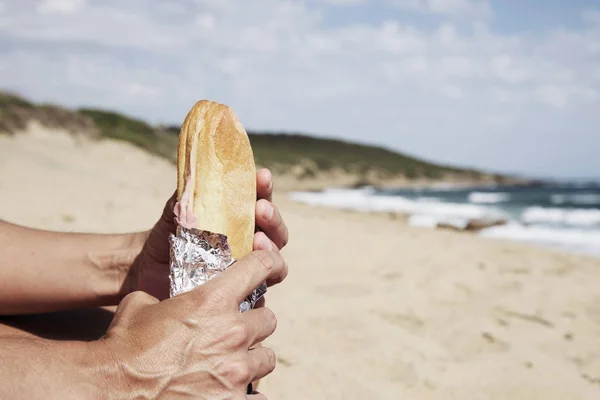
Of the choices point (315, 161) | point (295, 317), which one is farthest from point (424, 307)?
point (315, 161)

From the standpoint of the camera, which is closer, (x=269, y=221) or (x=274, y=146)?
(x=269, y=221)

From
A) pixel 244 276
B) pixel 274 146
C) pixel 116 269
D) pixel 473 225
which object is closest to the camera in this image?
pixel 244 276

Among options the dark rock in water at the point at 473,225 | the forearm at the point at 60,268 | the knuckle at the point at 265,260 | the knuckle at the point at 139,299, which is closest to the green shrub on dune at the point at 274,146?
the dark rock in water at the point at 473,225

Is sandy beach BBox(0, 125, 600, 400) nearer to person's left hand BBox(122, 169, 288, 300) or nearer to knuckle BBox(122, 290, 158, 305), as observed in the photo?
person's left hand BBox(122, 169, 288, 300)

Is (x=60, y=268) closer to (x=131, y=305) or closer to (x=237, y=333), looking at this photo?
(x=131, y=305)

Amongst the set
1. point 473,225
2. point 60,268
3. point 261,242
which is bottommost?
point 473,225

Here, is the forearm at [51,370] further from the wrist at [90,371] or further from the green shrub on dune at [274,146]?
the green shrub on dune at [274,146]

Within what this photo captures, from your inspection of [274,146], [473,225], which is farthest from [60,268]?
[274,146]
